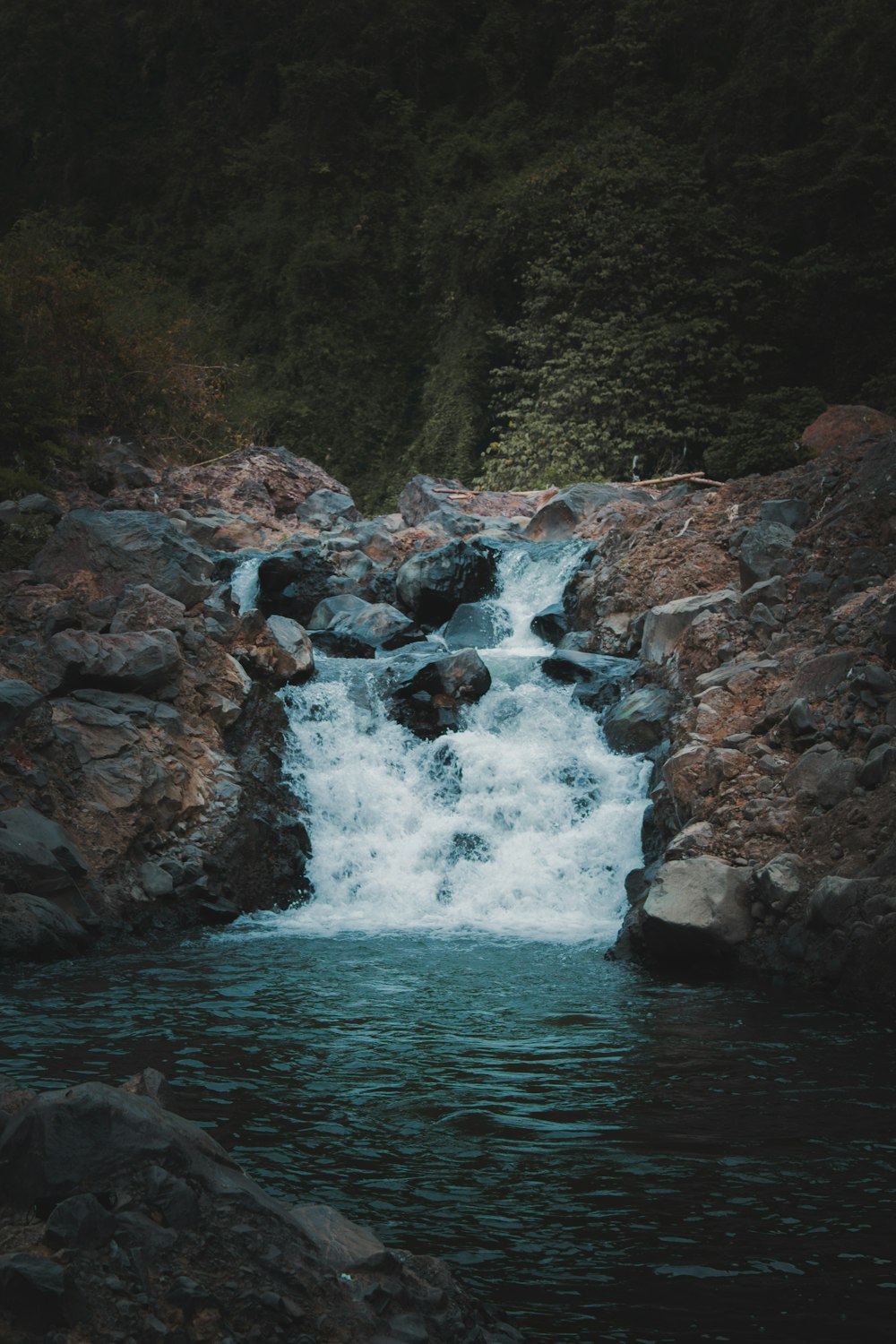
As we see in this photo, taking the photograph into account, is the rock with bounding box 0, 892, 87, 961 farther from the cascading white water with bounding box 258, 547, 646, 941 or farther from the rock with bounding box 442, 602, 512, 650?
the rock with bounding box 442, 602, 512, 650

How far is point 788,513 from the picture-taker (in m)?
14.4

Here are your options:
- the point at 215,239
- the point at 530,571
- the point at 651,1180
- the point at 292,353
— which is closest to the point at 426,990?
the point at 651,1180

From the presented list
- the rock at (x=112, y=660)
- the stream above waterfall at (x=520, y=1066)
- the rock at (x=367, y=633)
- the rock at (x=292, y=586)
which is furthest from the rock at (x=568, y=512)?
the rock at (x=112, y=660)

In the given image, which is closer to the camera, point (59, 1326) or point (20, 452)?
point (59, 1326)

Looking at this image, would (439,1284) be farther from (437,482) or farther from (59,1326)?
(437,482)

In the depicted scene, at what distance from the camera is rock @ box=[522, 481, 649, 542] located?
66.3 ft

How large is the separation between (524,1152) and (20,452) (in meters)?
15.5

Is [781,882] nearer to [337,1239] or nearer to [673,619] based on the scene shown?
[673,619]

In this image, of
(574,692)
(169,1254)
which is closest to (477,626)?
(574,692)

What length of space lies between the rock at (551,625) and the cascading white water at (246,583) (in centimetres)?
442

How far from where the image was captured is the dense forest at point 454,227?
25.9 m

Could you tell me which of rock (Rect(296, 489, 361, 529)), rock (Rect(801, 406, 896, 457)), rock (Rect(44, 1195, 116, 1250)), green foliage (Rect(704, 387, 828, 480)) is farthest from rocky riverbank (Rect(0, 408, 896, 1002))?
green foliage (Rect(704, 387, 828, 480))

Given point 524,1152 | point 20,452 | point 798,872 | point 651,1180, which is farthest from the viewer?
point 20,452

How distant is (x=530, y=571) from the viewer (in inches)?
710
